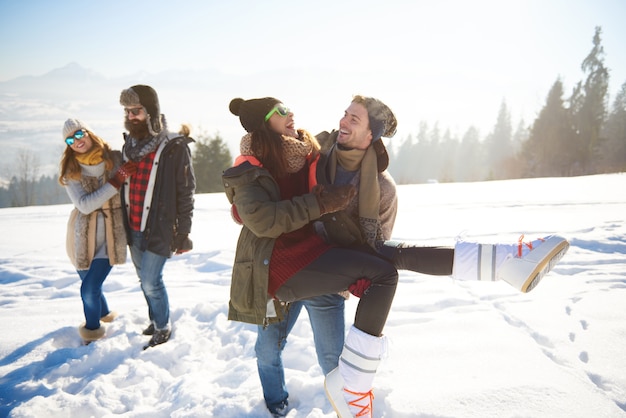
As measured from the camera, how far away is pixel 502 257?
6.99ft

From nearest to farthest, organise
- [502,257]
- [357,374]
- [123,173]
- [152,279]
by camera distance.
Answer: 1. [357,374]
2. [502,257]
3. [123,173]
4. [152,279]

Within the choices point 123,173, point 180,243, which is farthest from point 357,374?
point 123,173

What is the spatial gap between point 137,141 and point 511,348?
399 cm

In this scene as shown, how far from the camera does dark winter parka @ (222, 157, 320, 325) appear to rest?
6.23 feet

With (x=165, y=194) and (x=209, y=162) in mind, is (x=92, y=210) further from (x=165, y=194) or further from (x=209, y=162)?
(x=209, y=162)

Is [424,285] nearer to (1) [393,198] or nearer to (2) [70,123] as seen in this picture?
(1) [393,198]

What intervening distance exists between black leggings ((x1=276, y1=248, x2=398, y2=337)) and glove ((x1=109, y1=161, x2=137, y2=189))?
7.64ft

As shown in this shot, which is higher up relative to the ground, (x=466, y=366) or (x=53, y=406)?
(x=466, y=366)

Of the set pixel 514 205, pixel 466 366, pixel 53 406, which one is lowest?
pixel 53 406

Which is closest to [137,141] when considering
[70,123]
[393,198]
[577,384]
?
[70,123]

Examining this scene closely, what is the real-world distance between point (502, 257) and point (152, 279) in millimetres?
3182

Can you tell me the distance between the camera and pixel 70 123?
3367 mm

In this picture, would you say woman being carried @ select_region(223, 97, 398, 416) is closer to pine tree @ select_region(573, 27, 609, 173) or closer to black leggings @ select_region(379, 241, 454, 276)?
black leggings @ select_region(379, 241, 454, 276)

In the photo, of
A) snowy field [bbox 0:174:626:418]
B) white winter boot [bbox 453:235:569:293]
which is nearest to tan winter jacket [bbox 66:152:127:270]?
snowy field [bbox 0:174:626:418]
